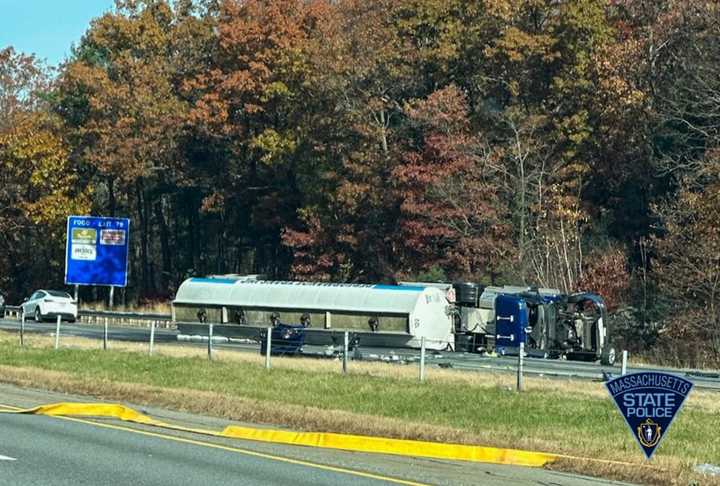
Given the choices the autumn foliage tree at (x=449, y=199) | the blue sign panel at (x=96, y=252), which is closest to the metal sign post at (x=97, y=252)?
the blue sign panel at (x=96, y=252)

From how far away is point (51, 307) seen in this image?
186 feet

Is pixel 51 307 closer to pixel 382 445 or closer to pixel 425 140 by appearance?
pixel 425 140

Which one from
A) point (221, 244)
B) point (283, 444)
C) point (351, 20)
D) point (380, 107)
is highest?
point (351, 20)

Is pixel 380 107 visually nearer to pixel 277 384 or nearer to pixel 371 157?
pixel 371 157

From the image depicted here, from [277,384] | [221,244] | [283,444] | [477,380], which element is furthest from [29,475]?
[221,244]

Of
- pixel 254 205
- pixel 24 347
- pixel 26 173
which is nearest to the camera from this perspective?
pixel 24 347

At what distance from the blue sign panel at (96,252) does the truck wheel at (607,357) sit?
17.1 m

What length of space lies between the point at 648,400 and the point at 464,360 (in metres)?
22.6

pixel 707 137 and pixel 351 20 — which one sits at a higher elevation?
pixel 351 20

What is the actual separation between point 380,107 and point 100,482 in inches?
1701

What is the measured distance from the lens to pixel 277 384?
25.4 m

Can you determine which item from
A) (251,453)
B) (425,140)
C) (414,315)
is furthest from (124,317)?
(251,453)

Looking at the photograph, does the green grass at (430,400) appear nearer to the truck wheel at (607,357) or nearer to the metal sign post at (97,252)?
the metal sign post at (97,252)

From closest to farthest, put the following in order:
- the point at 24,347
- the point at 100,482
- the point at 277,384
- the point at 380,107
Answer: the point at 100,482 < the point at 277,384 < the point at 24,347 < the point at 380,107
